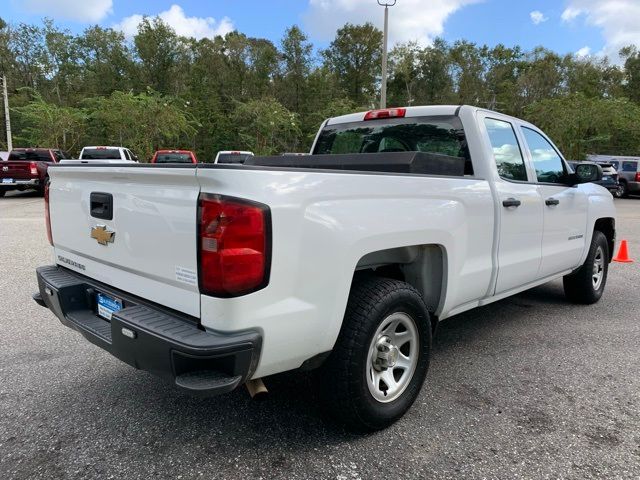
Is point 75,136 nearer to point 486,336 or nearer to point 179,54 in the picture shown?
point 179,54

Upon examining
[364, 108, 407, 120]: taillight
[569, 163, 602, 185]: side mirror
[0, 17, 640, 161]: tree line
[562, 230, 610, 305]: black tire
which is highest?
[0, 17, 640, 161]: tree line

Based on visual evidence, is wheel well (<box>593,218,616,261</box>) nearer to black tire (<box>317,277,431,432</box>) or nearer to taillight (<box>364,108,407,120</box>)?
taillight (<box>364,108,407,120</box>)

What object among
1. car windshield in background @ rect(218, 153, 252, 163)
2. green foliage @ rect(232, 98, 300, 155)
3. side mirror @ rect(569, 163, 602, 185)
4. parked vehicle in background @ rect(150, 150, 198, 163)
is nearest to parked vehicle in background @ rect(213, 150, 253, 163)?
car windshield in background @ rect(218, 153, 252, 163)

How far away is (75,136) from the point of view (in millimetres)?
31922

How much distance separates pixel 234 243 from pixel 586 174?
3883mm

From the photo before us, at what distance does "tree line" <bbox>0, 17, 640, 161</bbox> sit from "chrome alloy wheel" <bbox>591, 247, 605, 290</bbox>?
3038 cm

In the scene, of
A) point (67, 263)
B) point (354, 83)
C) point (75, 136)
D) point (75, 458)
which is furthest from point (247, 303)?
point (354, 83)

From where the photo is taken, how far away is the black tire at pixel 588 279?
17.1 ft

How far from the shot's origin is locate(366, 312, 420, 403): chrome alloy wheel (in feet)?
8.85

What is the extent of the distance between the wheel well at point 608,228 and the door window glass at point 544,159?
1.19 meters

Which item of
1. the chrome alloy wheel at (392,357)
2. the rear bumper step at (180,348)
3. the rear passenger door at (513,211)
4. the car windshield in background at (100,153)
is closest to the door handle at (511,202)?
the rear passenger door at (513,211)

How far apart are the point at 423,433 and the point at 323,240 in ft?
4.32

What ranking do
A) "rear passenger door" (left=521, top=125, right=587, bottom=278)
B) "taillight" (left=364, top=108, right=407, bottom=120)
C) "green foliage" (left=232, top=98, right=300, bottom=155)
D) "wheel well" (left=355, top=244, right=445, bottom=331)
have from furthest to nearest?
1. "green foliage" (left=232, top=98, right=300, bottom=155)
2. "rear passenger door" (left=521, top=125, right=587, bottom=278)
3. "taillight" (left=364, top=108, right=407, bottom=120)
4. "wheel well" (left=355, top=244, right=445, bottom=331)

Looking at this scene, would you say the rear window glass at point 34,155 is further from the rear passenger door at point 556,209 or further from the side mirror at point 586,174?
the side mirror at point 586,174
